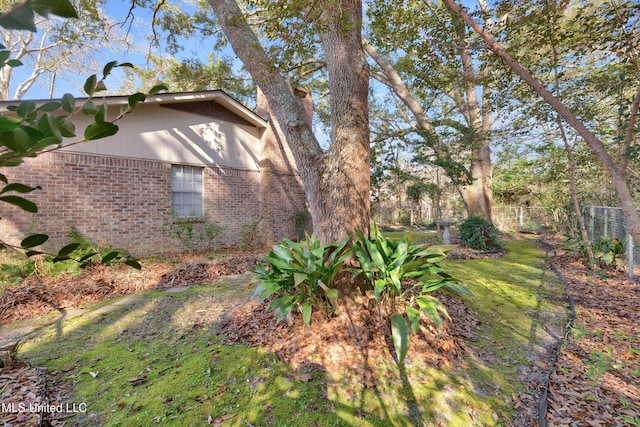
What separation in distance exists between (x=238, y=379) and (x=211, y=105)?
823 cm

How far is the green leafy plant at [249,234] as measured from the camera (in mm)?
8977

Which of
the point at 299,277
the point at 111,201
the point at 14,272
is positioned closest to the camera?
the point at 299,277

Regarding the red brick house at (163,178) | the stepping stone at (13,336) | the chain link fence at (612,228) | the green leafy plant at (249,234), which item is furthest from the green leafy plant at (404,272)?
the green leafy plant at (249,234)

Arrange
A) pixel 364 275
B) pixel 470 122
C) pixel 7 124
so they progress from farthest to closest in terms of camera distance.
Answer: pixel 470 122 < pixel 364 275 < pixel 7 124

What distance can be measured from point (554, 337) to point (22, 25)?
4357 millimetres

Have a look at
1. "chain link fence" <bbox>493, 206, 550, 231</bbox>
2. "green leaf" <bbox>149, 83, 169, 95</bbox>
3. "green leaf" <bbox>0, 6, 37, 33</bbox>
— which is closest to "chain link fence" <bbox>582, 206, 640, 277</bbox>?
"chain link fence" <bbox>493, 206, 550, 231</bbox>

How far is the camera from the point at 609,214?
651cm

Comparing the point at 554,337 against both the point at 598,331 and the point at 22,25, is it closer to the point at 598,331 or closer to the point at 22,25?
the point at 598,331

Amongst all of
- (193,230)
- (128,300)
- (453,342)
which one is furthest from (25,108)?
(193,230)

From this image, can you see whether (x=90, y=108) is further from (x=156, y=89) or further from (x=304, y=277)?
(x=304, y=277)

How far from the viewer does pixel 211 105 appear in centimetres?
877

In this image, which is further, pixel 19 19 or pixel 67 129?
pixel 67 129

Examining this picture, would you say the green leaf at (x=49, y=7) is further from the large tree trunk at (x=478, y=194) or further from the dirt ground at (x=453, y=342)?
the large tree trunk at (x=478, y=194)

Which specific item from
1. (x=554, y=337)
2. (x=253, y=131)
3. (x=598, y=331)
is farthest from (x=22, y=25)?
(x=253, y=131)
